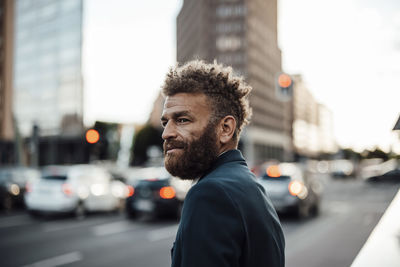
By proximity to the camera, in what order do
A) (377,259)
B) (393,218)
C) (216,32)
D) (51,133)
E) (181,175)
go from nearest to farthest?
(181,175) → (377,259) → (393,218) → (51,133) → (216,32)

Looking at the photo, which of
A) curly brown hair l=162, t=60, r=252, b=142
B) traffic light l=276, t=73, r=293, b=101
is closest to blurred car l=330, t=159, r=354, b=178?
traffic light l=276, t=73, r=293, b=101

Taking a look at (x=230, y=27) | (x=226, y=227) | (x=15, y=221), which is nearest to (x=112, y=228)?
(x=15, y=221)

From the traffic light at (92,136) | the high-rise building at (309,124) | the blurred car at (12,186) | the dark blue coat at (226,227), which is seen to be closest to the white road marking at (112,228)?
the traffic light at (92,136)

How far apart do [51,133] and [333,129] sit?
145521mm

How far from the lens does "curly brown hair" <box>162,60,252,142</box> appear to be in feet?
5.63

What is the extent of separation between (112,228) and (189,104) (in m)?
10.1

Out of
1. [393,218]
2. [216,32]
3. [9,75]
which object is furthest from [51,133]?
[393,218]

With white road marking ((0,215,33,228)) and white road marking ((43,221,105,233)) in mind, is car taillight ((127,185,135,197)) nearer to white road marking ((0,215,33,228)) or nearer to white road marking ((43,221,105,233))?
white road marking ((43,221,105,233))

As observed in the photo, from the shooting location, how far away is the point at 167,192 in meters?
12.4

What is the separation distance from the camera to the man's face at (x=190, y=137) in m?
1.65

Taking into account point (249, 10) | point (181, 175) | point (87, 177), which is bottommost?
point (87, 177)

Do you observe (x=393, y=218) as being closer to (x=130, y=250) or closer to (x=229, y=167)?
(x=229, y=167)

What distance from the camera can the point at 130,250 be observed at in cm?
800

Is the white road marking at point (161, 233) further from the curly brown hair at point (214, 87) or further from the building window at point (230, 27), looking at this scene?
the building window at point (230, 27)
